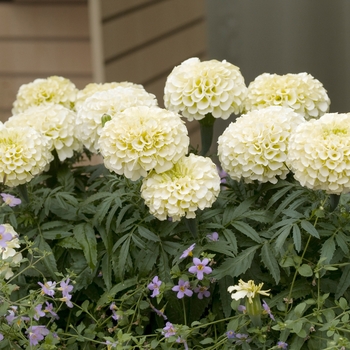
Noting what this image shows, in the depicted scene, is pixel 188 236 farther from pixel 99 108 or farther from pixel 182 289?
pixel 99 108

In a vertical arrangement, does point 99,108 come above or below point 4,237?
above

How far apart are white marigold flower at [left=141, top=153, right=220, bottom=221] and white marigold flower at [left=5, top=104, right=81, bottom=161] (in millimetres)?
370

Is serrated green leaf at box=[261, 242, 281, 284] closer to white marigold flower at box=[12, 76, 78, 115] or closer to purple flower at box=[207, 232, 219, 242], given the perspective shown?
purple flower at box=[207, 232, 219, 242]

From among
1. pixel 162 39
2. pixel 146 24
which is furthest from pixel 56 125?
pixel 162 39

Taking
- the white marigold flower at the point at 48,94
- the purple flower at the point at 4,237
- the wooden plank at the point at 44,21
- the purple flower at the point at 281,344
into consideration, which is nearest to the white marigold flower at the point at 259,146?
the purple flower at the point at 281,344

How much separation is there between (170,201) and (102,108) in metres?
0.37

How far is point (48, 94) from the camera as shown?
193cm

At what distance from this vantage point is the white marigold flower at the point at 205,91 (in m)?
1.55

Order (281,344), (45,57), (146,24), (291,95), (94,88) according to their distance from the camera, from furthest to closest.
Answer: (45,57)
(146,24)
(94,88)
(291,95)
(281,344)

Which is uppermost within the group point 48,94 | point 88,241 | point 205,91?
point 205,91

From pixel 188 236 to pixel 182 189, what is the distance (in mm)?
161

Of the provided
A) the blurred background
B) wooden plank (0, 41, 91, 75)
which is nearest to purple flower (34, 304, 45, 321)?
the blurred background

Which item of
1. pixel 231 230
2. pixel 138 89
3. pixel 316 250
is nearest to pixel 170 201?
pixel 231 230

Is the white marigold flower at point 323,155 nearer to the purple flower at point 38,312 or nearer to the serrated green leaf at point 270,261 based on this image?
the serrated green leaf at point 270,261
